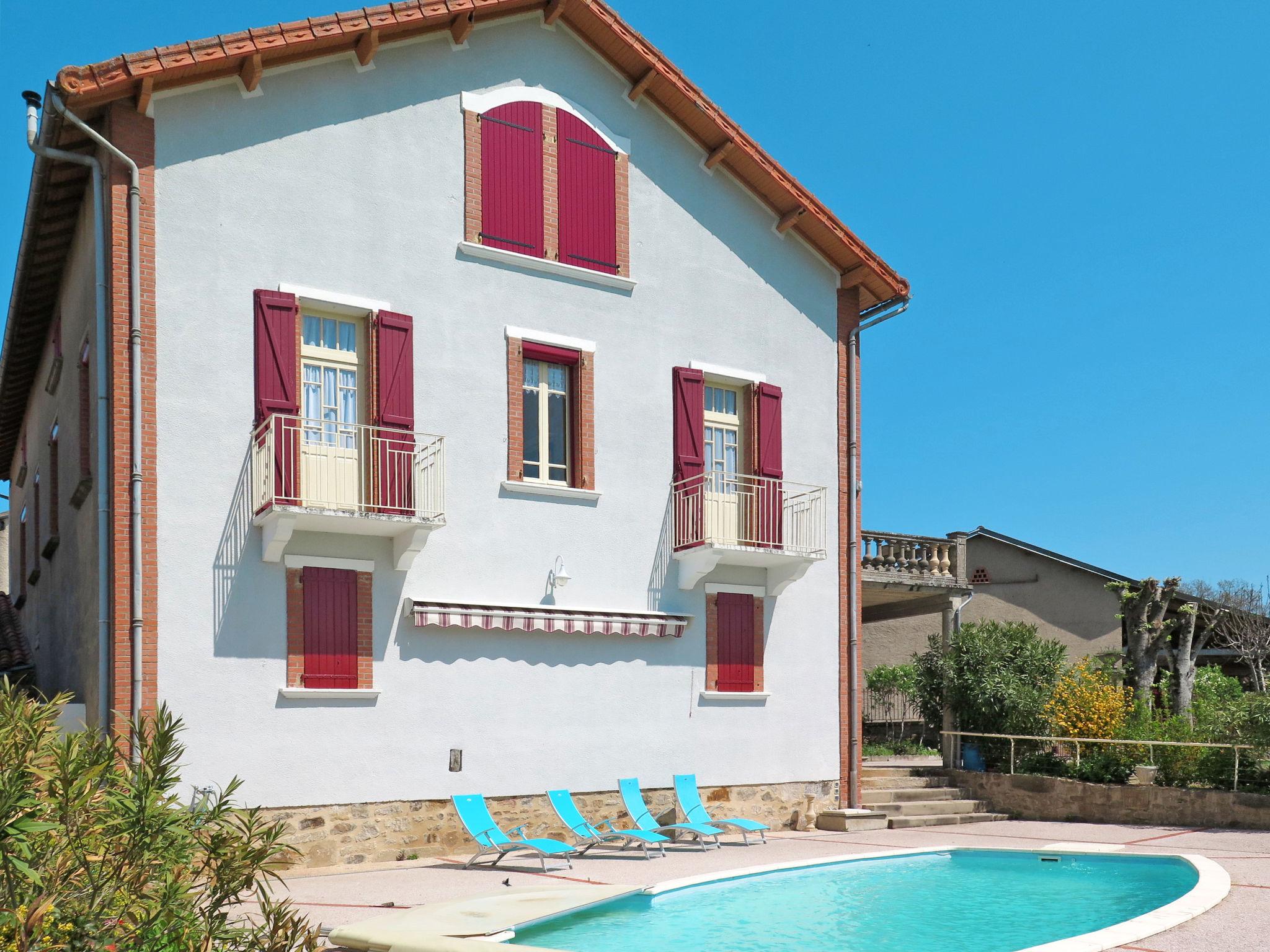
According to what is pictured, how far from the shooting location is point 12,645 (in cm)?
2211

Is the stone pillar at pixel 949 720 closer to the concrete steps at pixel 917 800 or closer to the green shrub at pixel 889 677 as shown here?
the concrete steps at pixel 917 800

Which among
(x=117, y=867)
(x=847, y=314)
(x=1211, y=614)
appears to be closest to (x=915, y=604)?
(x=847, y=314)

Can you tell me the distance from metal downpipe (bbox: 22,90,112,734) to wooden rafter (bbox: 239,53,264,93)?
194 cm

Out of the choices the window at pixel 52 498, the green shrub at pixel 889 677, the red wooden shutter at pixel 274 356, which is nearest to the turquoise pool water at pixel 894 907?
the red wooden shutter at pixel 274 356

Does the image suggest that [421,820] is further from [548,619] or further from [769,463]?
[769,463]

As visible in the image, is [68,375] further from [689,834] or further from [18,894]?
[18,894]

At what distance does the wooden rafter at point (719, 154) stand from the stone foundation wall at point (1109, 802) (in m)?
10.7

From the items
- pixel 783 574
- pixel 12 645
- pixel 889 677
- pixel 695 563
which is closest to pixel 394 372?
pixel 695 563

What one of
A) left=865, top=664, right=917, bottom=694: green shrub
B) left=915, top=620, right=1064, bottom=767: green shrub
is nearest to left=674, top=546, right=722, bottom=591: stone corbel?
left=915, top=620, right=1064, bottom=767: green shrub

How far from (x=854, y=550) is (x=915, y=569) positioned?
4.80 metres

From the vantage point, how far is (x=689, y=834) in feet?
57.8

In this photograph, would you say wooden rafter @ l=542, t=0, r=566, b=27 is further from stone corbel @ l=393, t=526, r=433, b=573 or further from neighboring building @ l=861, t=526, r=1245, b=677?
neighboring building @ l=861, t=526, r=1245, b=677

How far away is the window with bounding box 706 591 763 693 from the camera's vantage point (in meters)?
18.6

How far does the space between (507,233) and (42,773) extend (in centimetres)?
1222
